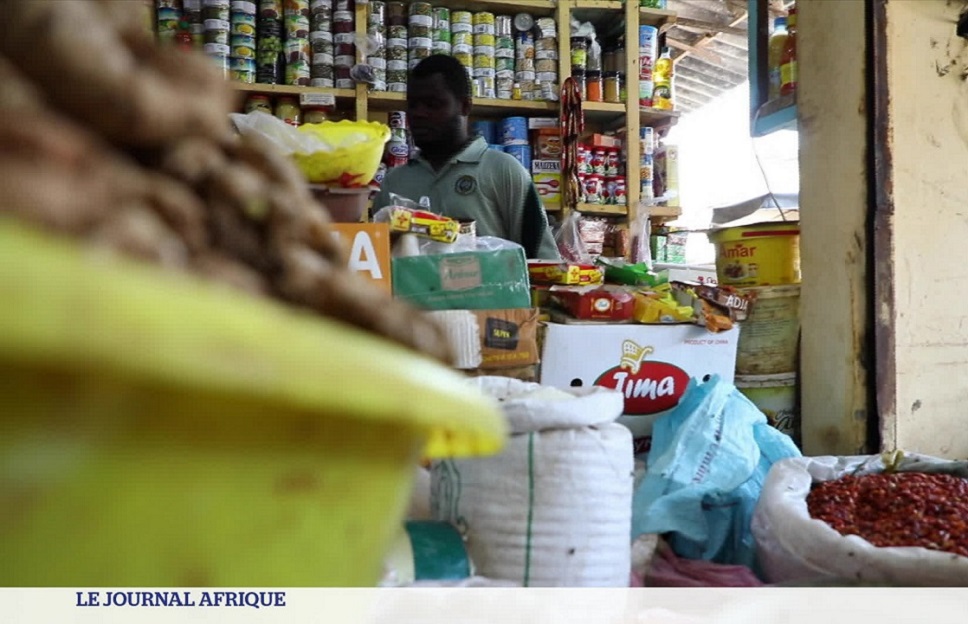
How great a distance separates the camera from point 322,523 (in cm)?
29

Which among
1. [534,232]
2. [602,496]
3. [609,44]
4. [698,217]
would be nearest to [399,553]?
[602,496]

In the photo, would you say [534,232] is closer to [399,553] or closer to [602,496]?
[602,496]

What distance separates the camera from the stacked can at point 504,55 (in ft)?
10.2

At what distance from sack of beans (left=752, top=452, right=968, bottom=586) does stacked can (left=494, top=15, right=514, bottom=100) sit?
211cm

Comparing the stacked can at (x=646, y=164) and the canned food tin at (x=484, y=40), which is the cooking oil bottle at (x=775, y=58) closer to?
the stacked can at (x=646, y=164)

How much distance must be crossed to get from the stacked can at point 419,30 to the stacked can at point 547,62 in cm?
47

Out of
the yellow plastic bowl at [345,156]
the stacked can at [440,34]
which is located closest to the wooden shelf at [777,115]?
the stacked can at [440,34]

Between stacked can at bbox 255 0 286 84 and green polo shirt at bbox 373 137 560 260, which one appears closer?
green polo shirt at bbox 373 137 560 260

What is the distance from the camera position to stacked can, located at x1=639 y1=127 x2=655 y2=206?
3.20 meters

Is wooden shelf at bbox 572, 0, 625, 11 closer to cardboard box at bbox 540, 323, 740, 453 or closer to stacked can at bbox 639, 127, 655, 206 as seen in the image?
stacked can at bbox 639, 127, 655, 206

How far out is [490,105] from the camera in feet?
9.93

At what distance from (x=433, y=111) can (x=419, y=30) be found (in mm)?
990

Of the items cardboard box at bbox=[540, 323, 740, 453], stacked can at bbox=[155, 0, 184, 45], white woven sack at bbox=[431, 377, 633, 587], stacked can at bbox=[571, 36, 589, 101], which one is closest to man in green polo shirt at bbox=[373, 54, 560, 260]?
cardboard box at bbox=[540, 323, 740, 453]

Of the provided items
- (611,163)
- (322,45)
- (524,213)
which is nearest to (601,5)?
(611,163)
